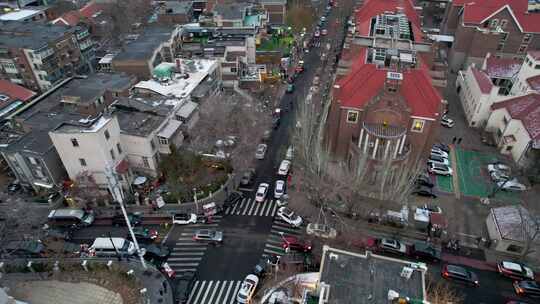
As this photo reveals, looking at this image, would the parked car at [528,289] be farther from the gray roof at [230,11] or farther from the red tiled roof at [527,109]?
the gray roof at [230,11]

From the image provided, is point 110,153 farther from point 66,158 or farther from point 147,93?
point 147,93

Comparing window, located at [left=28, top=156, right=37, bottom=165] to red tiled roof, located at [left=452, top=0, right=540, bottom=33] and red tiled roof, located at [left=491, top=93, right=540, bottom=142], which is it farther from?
red tiled roof, located at [left=452, top=0, right=540, bottom=33]

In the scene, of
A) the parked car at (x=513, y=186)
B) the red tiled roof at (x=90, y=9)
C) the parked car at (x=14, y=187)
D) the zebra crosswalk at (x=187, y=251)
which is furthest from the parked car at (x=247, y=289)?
the red tiled roof at (x=90, y=9)

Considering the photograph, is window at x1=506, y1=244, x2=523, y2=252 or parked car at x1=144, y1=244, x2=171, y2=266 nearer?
window at x1=506, y1=244, x2=523, y2=252

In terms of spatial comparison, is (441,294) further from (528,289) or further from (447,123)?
(447,123)

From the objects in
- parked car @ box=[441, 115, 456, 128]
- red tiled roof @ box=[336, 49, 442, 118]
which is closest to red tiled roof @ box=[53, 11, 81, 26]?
red tiled roof @ box=[336, 49, 442, 118]

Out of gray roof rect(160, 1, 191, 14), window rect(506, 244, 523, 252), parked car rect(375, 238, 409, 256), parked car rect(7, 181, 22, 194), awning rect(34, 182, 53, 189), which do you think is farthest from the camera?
gray roof rect(160, 1, 191, 14)
